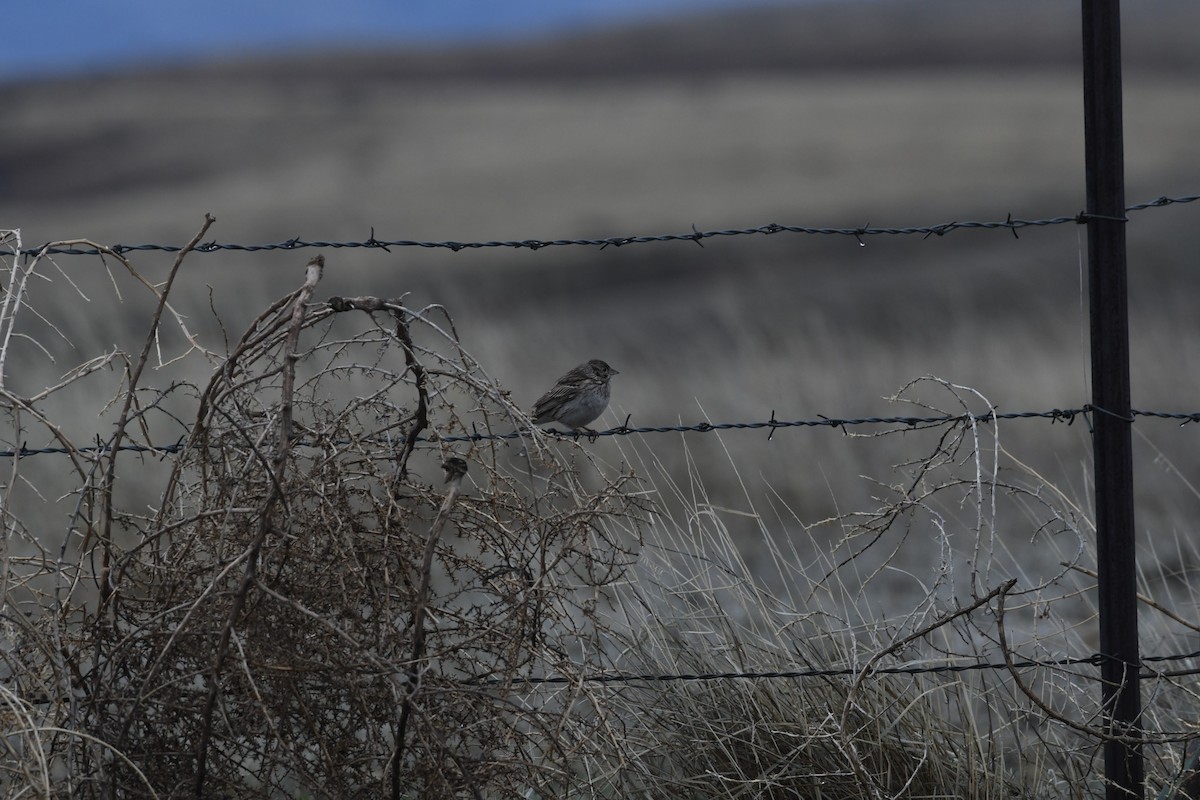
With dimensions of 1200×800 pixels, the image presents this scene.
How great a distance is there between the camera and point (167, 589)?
12.3 feet

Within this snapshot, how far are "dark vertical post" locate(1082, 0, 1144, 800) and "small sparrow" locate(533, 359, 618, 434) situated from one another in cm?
260

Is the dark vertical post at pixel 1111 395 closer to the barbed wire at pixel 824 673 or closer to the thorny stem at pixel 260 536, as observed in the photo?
the barbed wire at pixel 824 673

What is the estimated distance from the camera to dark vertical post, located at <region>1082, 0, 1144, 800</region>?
404 cm

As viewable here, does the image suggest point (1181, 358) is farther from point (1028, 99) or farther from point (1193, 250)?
point (1028, 99)

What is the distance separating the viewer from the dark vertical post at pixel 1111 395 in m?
4.04

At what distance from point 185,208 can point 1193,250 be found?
108ft

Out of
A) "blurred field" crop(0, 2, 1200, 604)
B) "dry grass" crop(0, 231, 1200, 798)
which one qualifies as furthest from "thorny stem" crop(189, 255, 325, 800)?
"blurred field" crop(0, 2, 1200, 604)

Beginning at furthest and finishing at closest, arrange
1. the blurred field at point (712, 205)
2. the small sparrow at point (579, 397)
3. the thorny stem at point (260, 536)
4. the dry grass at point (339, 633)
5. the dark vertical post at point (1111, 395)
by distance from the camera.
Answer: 1. the blurred field at point (712, 205)
2. the small sparrow at point (579, 397)
3. the dark vertical post at point (1111, 395)
4. the dry grass at point (339, 633)
5. the thorny stem at point (260, 536)

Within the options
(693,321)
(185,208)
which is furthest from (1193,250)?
(185,208)

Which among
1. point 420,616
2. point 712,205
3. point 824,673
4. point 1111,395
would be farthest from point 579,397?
point 712,205

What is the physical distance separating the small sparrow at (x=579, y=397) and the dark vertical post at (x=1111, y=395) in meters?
2.60

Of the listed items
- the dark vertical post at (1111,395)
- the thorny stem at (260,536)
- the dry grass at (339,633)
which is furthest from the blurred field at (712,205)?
the thorny stem at (260,536)

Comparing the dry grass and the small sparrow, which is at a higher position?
the small sparrow

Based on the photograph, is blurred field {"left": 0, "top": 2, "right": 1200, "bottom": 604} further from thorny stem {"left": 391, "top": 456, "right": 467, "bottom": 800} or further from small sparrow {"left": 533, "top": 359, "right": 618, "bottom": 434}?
thorny stem {"left": 391, "top": 456, "right": 467, "bottom": 800}
